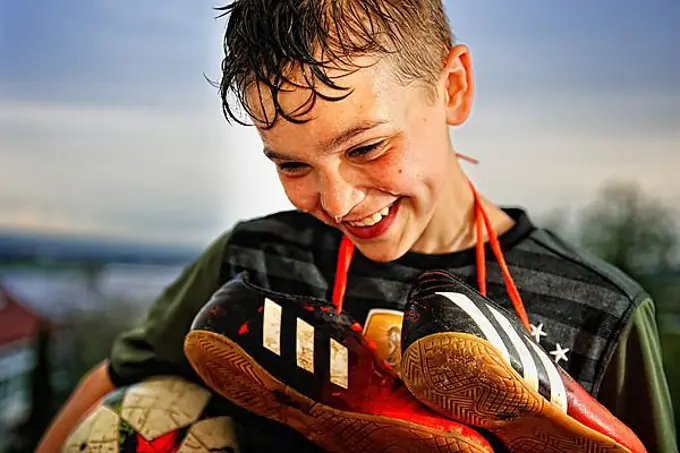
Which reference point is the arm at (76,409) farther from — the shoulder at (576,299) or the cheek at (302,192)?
the shoulder at (576,299)

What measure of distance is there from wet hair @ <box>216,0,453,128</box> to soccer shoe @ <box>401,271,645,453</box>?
0.22m

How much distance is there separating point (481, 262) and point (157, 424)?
0.41 metres

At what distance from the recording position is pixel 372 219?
972mm

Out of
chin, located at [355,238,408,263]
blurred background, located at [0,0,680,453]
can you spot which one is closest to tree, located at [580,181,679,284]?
blurred background, located at [0,0,680,453]

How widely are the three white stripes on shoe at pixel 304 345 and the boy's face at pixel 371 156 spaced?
0.37ft

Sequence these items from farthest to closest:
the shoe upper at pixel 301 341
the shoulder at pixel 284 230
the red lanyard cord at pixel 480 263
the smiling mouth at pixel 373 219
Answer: the shoulder at pixel 284 230, the red lanyard cord at pixel 480 263, the smiling mouth at pixel 373 219, the shoe upper at pixel 301 341

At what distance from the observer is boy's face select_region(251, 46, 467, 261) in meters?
0.88

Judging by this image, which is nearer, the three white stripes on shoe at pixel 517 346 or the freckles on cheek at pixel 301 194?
the three white stripes on shoe at pixel 517 346

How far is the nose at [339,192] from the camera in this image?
0.91m

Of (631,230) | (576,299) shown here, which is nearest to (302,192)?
(576,299)

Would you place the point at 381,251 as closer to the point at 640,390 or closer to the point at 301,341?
the point at 301,341

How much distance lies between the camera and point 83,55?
2092 mm

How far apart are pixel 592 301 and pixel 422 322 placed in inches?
14.9

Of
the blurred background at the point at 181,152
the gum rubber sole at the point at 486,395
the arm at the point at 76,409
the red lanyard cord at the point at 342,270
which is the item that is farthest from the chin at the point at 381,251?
the blurred background at the point at 181,152
